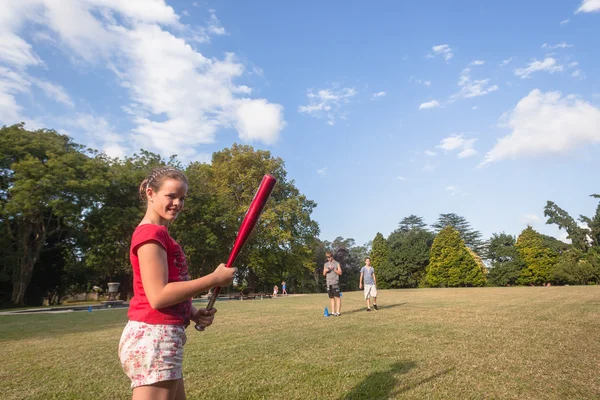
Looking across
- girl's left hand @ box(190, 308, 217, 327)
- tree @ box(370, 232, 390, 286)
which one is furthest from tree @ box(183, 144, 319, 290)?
girl's left hand @ box(190, 308, 217, 327)

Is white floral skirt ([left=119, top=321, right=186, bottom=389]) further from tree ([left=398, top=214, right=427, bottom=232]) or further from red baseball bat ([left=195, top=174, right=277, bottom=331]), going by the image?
tree ([left=398, top=214, right=427, bottom=232])

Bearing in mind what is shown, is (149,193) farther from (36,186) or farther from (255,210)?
(36,186)

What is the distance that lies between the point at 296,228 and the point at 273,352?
41744 mm

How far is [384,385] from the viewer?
16.5 ft

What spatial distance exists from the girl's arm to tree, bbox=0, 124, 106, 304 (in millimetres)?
31742

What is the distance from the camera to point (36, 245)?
33.4 m

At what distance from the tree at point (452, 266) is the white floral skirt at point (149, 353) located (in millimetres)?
67232

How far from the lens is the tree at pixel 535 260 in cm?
5950

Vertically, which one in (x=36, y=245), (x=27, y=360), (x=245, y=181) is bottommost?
(x=27, y=360)

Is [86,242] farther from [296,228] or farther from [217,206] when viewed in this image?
[296,228]

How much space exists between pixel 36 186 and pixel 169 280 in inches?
1279

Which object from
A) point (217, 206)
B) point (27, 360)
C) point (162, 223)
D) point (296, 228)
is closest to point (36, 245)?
point (217, 206)

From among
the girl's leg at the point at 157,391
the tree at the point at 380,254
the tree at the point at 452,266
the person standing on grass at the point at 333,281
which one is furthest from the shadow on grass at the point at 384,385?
the tree at the point at 380,254

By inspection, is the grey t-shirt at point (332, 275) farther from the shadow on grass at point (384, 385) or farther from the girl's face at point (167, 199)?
the girl's face at point (167, 199)
